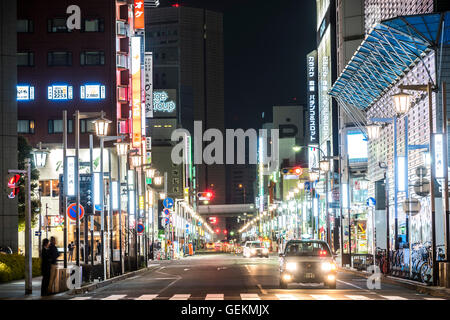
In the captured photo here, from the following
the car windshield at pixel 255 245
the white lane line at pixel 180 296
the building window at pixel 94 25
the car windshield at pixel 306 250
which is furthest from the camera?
the building window at pixel 94 25

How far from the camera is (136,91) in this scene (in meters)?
87.2

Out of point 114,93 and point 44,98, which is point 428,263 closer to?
point 114,93

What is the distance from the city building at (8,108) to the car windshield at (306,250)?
14535mm

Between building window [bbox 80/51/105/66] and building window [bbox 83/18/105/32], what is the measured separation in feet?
8.20

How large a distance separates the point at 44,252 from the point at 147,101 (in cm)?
6652

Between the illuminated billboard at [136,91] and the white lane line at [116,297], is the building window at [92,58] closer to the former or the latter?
the illuminated billboard at [136,91]

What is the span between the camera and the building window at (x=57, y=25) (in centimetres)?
9256

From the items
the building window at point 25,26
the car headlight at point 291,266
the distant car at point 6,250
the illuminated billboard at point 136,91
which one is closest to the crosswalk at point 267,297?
the car headlight at point 291,266

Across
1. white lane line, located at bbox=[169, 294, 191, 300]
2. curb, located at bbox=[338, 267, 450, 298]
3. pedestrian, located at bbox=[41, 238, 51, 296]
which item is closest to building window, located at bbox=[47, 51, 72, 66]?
curb, located at bbox=[338, 267, 450, 298]

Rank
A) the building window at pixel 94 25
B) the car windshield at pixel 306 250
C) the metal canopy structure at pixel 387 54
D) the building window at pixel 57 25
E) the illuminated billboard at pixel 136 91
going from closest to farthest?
the car windshield at pixel 306 250
the metal canopy structure at pixel 387 54
the illuminated billboard at pixel 136 91
the building window at pixel 94 25
the building window at pixel 57 25

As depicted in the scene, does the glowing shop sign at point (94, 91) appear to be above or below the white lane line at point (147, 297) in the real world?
above

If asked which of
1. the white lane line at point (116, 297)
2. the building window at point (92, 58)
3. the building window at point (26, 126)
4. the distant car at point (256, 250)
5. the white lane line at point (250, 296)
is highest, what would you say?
the building window at point (92, 58)
